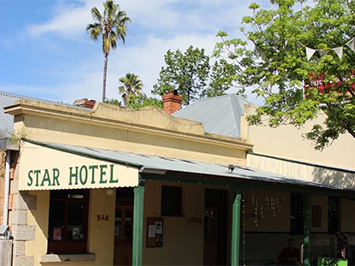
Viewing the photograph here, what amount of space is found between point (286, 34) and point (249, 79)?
1.34m

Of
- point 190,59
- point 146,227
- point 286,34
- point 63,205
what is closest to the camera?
point 286,34

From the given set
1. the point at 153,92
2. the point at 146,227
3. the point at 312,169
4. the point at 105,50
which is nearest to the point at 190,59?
the point at 153,92

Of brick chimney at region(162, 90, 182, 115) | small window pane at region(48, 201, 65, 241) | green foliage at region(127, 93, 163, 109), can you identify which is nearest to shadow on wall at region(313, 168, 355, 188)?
brick chimney at region(162, 90, 182, 115)

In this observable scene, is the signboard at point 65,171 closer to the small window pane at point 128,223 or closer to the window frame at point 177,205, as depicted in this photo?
the small window pane at point 128,223

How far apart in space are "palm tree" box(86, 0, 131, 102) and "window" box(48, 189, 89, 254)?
30033 mm

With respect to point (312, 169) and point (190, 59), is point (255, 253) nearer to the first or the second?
point (312, 169)

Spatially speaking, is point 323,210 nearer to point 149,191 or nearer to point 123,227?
point 149,191

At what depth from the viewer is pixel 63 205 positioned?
43.7 ft

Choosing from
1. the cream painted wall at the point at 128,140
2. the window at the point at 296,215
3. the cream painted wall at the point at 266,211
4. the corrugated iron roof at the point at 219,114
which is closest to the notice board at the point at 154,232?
the cream painted wall at the point at 128,140

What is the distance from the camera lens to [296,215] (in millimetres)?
20062

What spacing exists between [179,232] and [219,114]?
6.02 metres

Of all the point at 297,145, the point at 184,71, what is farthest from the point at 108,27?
the point at 297,145

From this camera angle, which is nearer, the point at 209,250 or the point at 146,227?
the point at 146,227

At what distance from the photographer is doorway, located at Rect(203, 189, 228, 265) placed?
17766 mm
